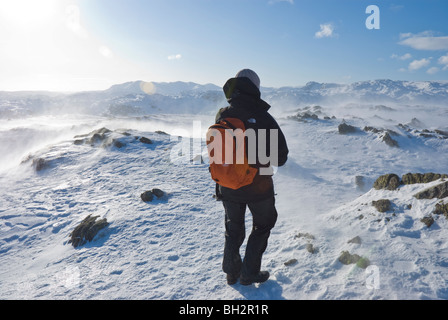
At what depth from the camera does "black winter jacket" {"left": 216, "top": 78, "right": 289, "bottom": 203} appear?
10.6ft

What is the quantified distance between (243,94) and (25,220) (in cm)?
847

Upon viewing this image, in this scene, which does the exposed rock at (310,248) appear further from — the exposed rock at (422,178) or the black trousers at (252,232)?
the exposed rock at (422,178)

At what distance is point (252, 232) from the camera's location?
3566 millimetres

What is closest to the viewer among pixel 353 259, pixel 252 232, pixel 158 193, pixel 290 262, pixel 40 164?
pixel 252 232

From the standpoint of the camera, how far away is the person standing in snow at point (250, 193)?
10.6 feet

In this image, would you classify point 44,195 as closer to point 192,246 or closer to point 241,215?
point 192,246

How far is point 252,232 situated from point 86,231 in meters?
4.87

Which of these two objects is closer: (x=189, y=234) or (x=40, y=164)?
(x=189, y=234)

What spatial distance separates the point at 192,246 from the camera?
210 inches

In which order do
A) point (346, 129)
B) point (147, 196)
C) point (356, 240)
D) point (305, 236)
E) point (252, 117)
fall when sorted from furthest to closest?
1. point (346, 129)
2. point (147, 196)
3. point (305, 236)
4. point (356, 240)
5. point (252, 117)

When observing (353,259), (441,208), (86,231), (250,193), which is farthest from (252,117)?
(86,231)

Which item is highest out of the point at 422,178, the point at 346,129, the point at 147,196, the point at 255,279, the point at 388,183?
the point at 346,129

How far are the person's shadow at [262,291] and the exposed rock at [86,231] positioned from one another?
4.20 m

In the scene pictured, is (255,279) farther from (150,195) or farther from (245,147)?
(150,195)
